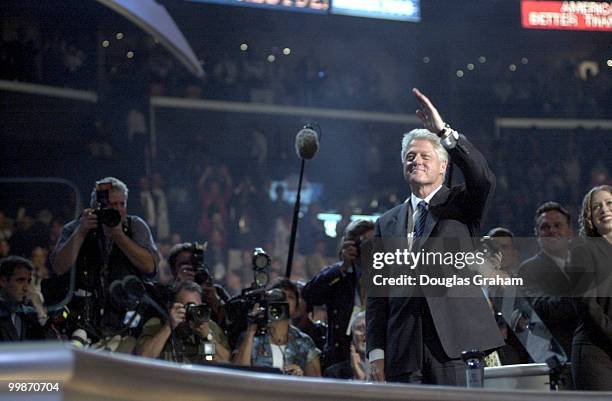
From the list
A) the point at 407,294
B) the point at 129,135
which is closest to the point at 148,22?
the point at 129,135

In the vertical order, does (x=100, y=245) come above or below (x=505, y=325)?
above

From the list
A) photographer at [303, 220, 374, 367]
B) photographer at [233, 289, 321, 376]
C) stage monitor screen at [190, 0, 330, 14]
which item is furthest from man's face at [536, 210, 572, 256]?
stage monitor screen at [190, 0, 330, 14]

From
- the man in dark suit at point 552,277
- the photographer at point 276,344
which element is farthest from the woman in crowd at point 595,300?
the photographer at point 276,344

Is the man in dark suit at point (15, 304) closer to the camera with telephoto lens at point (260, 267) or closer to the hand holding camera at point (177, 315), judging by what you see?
the hand holding camera at point (177, 315)

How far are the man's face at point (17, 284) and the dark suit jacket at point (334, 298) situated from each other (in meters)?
1.26

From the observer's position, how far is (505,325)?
4074 millimetres

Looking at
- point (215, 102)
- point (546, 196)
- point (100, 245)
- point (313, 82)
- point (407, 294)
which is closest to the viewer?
point (407, 294)

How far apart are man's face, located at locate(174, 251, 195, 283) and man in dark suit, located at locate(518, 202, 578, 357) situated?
4.54 ft

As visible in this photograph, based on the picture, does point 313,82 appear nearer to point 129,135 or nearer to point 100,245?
point 129,135

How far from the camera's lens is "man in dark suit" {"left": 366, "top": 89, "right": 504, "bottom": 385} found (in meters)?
2.81

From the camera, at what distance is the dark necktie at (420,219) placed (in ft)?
9.66

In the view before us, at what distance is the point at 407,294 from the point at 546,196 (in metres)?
4.96

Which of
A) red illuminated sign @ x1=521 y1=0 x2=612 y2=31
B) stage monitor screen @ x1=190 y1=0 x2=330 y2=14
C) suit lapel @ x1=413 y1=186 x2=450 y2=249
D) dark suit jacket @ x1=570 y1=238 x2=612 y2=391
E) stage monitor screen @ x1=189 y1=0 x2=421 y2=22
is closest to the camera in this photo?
suit lapel @ x1=413 y1=186 x2=450 y2=249

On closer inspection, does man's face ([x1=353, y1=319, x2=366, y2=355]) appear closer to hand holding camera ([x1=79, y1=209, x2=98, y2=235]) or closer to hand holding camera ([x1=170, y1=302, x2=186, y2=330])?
hand holding camera ([x1=170, y1=302, x2=186, y2=330])
